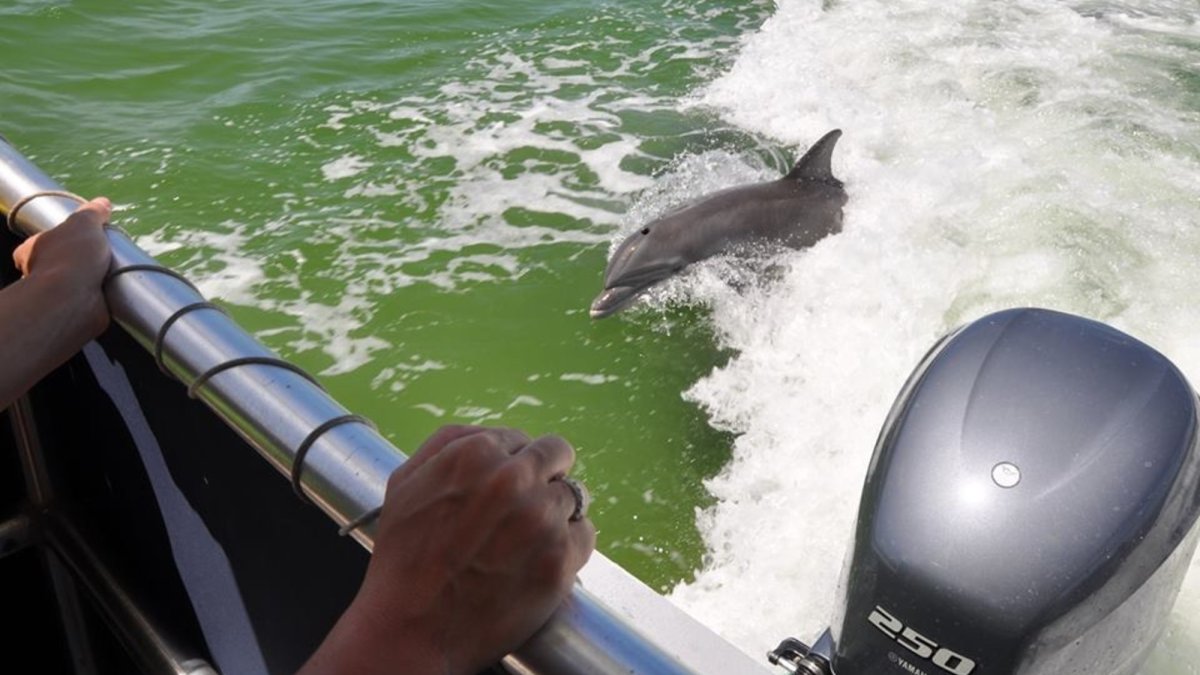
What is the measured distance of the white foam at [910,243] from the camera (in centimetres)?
386

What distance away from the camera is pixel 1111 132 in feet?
22.9

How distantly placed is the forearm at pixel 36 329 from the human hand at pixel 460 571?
825 mm

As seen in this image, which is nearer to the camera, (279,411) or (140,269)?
(279,411)

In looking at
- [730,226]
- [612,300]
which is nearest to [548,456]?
[612,300]

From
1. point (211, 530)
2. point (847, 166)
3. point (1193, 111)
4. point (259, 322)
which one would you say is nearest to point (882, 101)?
point (847, 166)

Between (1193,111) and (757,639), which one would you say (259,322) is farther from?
(1193,111)

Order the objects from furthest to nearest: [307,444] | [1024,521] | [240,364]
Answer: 1. [1024,521]
2. [240,364]
3. [307,444]

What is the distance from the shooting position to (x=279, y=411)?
3.90ft

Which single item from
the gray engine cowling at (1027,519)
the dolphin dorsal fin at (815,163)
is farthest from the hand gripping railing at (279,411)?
the dolphin dorsal fin at (815,163)

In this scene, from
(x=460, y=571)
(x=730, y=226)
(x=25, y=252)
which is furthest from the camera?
(x=730, y=226)

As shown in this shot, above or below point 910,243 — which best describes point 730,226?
above

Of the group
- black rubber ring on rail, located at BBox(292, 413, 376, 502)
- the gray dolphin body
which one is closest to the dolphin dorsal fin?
the gray dolphin body

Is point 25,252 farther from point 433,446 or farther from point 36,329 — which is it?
point 433,446

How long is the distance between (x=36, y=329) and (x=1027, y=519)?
6.31ft
